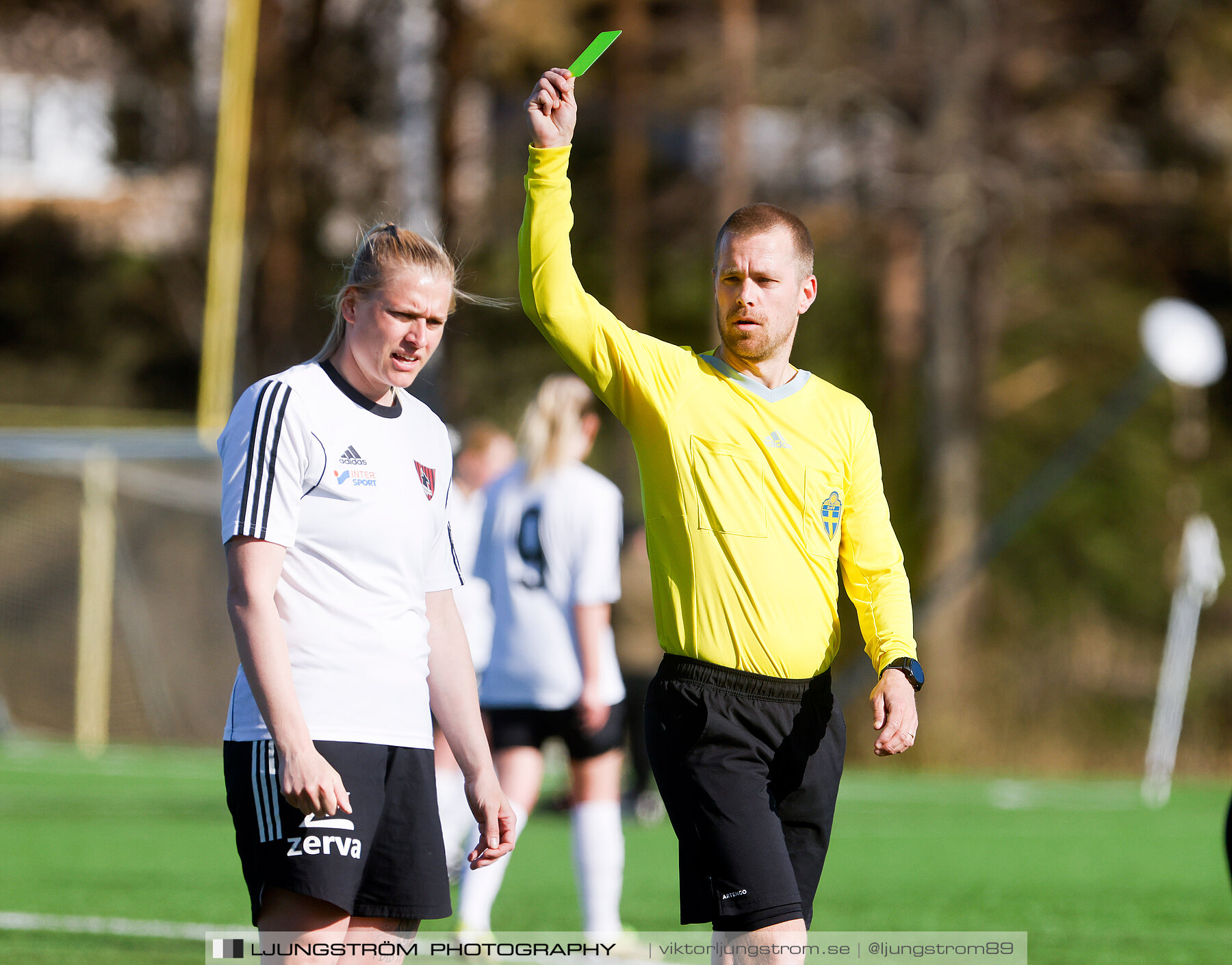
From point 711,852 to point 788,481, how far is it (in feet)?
2.90

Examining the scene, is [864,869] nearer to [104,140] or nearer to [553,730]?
[553,730]

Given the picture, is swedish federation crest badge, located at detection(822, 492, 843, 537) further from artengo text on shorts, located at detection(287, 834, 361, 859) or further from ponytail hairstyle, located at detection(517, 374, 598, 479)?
ponytail hairstyle, located at detection(517, 374, 598, 479)

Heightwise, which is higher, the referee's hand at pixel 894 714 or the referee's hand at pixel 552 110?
the referee's hand at pixel 552 110

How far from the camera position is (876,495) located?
438 cm

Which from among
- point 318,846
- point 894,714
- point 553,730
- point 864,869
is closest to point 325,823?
point 318,846

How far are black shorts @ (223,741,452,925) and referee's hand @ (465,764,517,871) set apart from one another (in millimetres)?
143

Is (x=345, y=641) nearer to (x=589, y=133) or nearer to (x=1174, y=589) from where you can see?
(x=1174, y=589)

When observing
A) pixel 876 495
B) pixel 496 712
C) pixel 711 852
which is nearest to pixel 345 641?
pixel 711 852

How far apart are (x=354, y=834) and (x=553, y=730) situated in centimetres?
359

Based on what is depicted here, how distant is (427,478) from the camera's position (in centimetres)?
391

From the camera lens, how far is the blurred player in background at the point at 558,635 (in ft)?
23.0

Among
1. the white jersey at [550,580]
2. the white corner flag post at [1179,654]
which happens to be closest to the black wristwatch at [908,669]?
the white jersey at [550,580]

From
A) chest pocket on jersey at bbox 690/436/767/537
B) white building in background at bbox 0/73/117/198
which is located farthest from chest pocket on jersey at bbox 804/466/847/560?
white building in background at bbox 0/73/117/198

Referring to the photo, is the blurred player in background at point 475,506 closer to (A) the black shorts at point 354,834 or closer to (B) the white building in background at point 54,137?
(A) the black shorts at point 354,834
